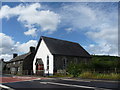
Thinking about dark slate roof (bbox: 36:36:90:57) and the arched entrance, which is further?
the arched entrance

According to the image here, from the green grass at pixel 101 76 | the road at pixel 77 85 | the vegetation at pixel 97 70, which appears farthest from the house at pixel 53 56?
the road at pixel 77 85

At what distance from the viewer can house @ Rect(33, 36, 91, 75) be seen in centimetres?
3378

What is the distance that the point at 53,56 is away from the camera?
1312 inches

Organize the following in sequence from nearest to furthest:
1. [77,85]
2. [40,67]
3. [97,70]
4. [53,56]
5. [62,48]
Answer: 1. [77,85]
2. [97,70]
3. [53,56]
4. [40,67]
5. [62,48]

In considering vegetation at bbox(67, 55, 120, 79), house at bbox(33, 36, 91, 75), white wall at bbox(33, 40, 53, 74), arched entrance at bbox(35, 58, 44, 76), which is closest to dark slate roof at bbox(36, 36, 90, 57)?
house at bbox(33, 36, 91, 75)

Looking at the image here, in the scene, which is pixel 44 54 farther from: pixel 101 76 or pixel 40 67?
pixel 101 76

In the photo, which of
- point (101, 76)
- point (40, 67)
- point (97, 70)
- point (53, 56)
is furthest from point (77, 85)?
point (40, 67)

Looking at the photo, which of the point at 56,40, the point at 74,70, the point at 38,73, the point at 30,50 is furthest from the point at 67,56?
the point at 30,50

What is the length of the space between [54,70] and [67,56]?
5013mm

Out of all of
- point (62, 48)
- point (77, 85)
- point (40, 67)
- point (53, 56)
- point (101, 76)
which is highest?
point (62, 48)

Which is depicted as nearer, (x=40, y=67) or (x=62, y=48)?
(x=40, y=67)

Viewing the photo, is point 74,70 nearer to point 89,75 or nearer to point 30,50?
point 89,75

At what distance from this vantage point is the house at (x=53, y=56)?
111ft

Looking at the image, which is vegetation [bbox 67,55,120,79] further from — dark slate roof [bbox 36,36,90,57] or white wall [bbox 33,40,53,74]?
dark slate roof [bbox 36,36,90,57]
